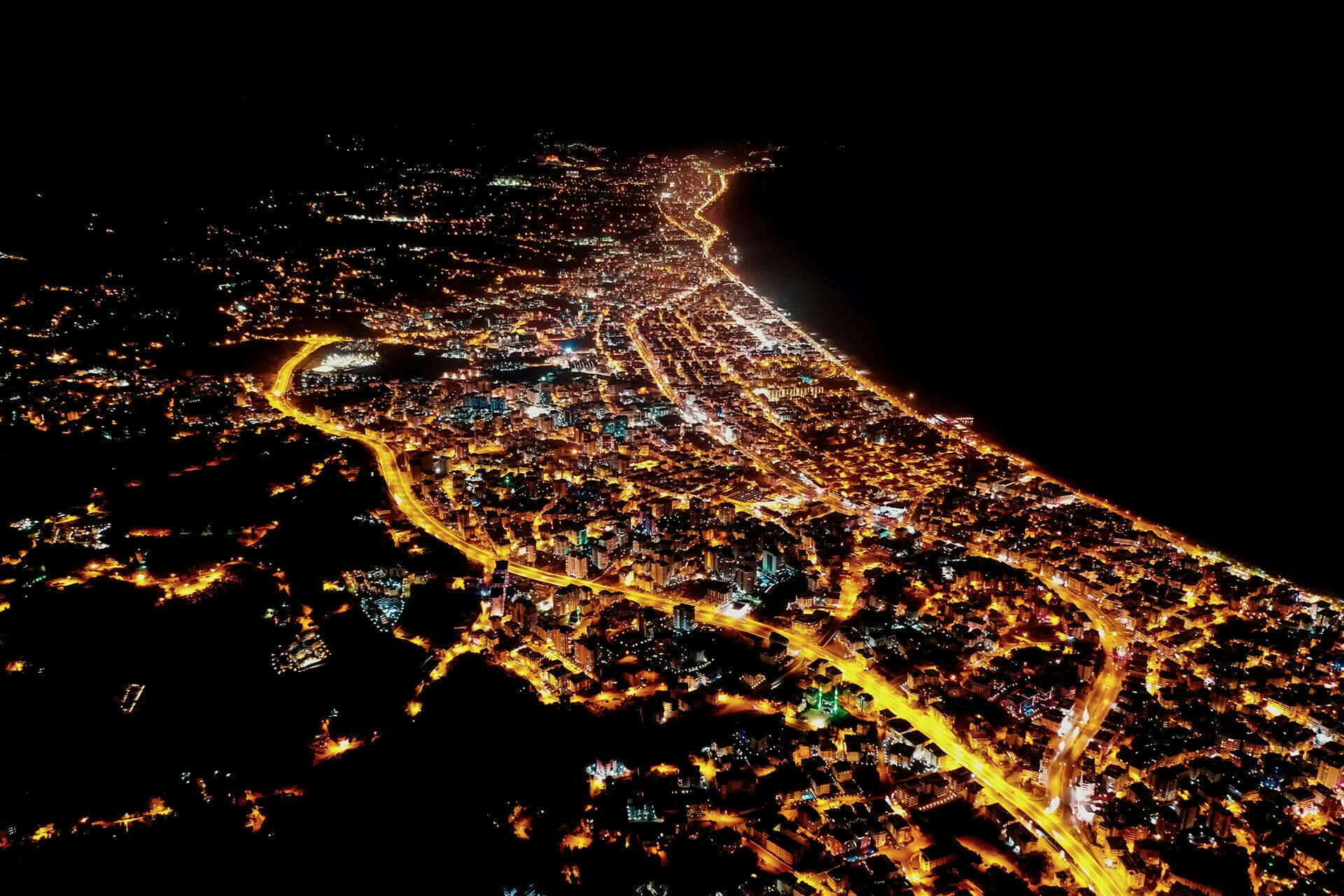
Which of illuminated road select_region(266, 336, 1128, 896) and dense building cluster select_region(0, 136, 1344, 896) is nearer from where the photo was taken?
illuminated road select_region(266, 336, 1128, 896)

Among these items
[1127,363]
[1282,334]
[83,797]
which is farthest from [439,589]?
[1282,334]

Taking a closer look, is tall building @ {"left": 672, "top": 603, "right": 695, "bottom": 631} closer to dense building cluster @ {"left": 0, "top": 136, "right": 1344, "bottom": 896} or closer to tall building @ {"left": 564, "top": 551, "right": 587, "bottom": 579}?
dense building cluster @ {"left": 0, "top": 136, "right": 1344, "bottom": 896}

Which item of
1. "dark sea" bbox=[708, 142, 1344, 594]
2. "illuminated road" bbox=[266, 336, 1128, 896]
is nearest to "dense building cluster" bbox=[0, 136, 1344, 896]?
"illuminated road" bbox=[266, 336, 1128, 896]

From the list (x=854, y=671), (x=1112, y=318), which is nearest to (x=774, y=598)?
(x=854, y=671)

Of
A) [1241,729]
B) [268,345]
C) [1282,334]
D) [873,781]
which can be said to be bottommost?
[268,345]

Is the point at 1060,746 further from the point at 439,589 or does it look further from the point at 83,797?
the point at 83,797

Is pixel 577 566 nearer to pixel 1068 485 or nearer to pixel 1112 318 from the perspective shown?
pixel 1068 485
